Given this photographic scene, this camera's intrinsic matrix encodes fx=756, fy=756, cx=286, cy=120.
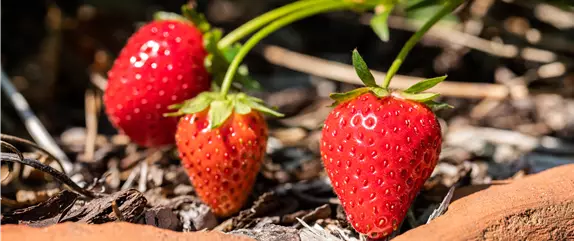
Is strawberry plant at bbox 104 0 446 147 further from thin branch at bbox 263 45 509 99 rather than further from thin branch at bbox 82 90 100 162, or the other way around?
thin branch at bbox 263 45 509 99

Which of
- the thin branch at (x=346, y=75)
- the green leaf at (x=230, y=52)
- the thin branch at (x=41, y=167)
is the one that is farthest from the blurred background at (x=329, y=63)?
the thin branch at (x=41, y=167)

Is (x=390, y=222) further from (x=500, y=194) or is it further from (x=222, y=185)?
(x=222, y=185)

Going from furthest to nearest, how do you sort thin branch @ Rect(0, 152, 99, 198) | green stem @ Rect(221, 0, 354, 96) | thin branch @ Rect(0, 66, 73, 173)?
thin branch @ Rect(0, 66, 73, 173)
green stem @ Rect(221, 0, 354, 96)
thin branch @ Rect(0, 152, 99, 198)

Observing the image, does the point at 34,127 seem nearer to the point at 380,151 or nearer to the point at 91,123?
the point at 91,123

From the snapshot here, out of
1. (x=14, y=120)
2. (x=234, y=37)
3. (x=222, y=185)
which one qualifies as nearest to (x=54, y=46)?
(x=14, y=120)

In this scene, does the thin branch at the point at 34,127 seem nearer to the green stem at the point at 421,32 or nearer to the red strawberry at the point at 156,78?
the red strawberry at the point at 156,78

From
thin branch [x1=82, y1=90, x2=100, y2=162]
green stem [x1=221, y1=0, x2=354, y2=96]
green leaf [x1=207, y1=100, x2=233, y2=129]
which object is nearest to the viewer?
green leaf [x1=207, y1=100, x2=233, y2=129]

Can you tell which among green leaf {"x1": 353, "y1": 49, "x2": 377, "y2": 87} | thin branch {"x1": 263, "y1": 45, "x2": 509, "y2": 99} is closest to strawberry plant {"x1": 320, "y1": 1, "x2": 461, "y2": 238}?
green leaf {"x1": 353, "y1": 49, "x2": 377, "y2": 87}
